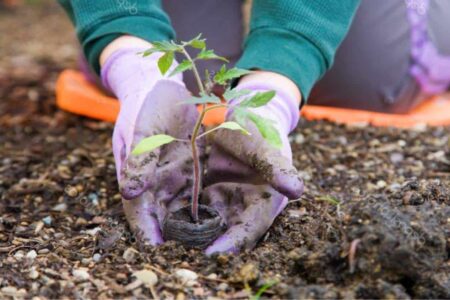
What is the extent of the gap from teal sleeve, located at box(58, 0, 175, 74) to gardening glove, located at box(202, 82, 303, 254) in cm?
28

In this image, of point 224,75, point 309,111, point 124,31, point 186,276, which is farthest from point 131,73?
point 309,111

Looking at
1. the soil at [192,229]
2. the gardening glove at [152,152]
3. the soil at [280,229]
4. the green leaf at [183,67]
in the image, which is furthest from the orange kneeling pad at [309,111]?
the green leaf at [183,67]

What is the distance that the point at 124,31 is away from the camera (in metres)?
1.51

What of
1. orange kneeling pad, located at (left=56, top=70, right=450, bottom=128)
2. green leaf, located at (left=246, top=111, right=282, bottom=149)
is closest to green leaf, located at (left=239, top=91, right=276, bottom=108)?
green leaf, located at (left=246, top=111, right=282, bottom=149)

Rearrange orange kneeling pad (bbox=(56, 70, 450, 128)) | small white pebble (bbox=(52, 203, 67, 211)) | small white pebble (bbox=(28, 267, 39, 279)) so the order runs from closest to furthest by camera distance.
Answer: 1. small white pebble (bbox=(28, 267, 39, 279))
2. small white pebble (bbox=(52, 203, 67, 211))
3. orange kneeling pad (bbox=(56, 70, 450, 128))

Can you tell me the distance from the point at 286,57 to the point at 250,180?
0.33 m

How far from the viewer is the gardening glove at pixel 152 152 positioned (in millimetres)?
1182

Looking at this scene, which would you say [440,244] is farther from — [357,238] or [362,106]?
[362,106]

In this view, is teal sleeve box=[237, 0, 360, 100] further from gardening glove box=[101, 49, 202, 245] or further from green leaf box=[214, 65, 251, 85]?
green leaf box=[214, 65, 251, 85]

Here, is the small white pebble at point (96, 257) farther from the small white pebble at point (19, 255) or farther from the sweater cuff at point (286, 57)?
the sweater cuff at point (286, 57)

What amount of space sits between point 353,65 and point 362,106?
4.9 inches

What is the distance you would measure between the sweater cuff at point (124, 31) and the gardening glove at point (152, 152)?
96 millimetres

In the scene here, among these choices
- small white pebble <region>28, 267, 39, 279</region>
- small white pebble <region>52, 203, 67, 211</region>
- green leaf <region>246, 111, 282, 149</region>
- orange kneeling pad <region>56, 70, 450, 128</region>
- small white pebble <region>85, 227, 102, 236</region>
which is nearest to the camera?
green leaf <region>246, 111, 282, 149</region>

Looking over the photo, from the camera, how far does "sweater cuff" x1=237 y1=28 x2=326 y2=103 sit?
146 cm
